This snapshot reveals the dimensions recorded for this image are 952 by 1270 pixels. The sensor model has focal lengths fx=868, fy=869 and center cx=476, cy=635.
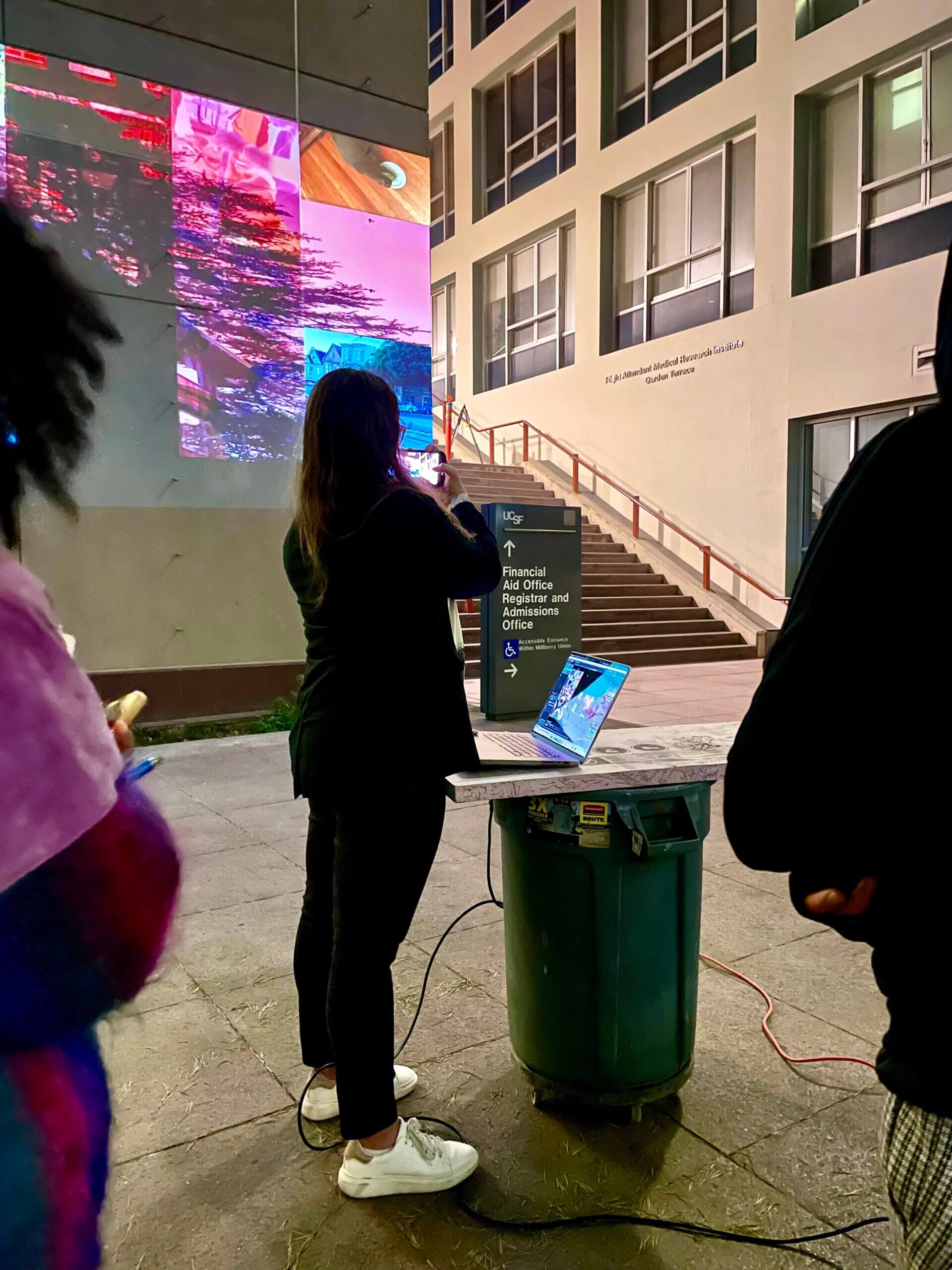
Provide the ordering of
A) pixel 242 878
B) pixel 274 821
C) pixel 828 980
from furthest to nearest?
pixel 274 821 < pixel 242 878 < pixel 828 980

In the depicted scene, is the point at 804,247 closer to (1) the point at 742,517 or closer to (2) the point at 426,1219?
(1) the point at 742,517

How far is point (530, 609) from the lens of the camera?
466 centimetres

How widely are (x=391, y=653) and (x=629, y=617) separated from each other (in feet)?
36.0

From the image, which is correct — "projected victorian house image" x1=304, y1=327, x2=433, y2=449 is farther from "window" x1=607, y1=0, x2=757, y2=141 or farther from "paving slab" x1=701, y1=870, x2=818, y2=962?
"window" x1=607, y1=0, x2=757, y2=141

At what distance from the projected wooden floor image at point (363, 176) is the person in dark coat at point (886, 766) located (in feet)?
30.2

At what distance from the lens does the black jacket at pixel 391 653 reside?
1938 millimetres

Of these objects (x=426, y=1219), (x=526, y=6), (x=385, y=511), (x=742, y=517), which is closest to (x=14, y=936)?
(x=385, y=511)

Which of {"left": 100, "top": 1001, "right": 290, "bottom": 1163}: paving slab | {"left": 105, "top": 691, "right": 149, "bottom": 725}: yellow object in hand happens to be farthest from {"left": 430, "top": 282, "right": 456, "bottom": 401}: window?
{"left": 105, "top": 691, "right": 149, "bottom": 725}: yellow object in hand

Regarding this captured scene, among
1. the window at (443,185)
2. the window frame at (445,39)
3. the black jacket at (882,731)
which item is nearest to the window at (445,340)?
the window at (443,185)

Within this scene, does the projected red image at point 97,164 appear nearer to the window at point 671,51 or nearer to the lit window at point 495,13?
the window at point 671,51

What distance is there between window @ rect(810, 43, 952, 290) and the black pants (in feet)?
37.6

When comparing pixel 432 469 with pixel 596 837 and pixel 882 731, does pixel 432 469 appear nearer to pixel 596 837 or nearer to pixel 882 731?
pixel 596 837

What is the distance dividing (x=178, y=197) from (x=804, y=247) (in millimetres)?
8836

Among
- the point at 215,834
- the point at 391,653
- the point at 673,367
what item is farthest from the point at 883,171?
the point at 391,653
